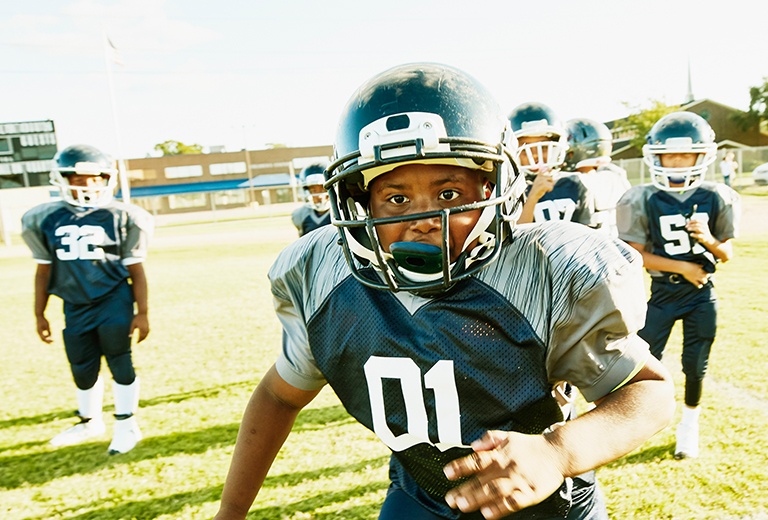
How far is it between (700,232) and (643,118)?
123 ft

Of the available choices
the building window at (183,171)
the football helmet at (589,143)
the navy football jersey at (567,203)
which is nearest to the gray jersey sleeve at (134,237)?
the navy football jersey at (567,203)

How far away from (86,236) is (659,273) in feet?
13.7

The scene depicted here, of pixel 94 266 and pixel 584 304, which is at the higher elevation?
pixel 584 304

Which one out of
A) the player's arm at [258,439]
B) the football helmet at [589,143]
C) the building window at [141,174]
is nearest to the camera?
the player's arm at [258,439]

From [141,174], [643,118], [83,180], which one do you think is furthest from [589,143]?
[141,174]

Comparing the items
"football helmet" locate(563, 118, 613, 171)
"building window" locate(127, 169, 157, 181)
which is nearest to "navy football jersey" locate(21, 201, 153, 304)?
"football helmet" locate(563, 118, 613, 171)

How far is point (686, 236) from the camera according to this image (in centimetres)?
382

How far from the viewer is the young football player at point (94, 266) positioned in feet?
14.0

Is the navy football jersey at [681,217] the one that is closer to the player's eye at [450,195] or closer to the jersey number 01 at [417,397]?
the player's eye at [450,195]

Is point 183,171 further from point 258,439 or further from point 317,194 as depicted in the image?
point 258,439

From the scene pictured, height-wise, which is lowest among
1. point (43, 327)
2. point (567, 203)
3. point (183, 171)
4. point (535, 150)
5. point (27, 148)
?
point (43, 327)

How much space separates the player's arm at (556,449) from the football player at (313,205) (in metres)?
5.15

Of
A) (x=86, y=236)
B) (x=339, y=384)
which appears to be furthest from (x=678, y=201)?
(x=86, y=236)

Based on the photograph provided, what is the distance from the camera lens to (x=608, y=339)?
133 cm
